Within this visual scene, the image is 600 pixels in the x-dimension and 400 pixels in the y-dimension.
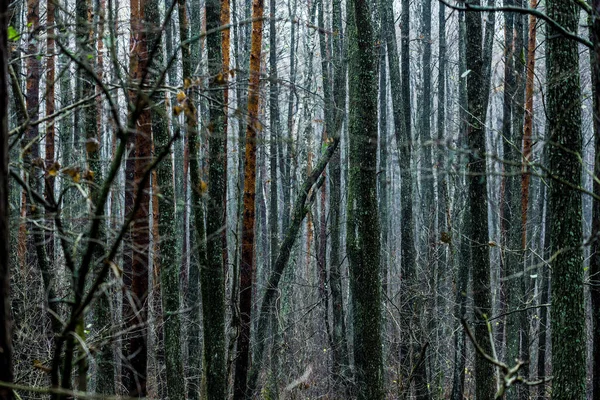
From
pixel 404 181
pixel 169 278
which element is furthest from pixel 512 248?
pixel 169 278

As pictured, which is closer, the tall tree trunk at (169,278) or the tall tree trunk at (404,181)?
the tall tree trunk at (169,278)

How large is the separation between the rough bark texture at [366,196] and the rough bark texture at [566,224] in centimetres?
202

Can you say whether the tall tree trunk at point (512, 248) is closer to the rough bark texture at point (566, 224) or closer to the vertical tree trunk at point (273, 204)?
the vertical tree trunk at point (273, 204)

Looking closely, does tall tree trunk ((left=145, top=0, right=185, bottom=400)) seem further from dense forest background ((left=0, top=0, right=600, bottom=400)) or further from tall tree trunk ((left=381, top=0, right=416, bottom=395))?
tall tree trunk ((left=381, top=0, right=416, bottom=395))

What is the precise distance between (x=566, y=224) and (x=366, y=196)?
2262mm

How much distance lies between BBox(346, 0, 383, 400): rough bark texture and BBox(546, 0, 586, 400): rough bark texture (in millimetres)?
2018

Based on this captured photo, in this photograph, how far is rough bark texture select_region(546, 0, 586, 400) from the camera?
567 cm

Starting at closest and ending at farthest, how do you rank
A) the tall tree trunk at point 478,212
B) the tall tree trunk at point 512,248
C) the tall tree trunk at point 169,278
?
the tall tree trunk at point 169,278, the tall tree trunk at point 478,212, the tall tree trunk at point 512,248

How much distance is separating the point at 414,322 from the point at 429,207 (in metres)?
4.30

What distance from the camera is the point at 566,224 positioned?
229 inches

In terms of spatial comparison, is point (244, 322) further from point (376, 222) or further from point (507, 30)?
point (507, 30)

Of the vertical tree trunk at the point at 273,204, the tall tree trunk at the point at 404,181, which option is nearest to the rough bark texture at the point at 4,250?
the vertical tree trunk at the point at 273,204

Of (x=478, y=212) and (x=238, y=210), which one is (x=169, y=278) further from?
(x=478, y=212)

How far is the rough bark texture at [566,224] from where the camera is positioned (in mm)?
5672
